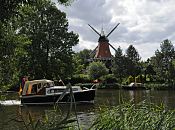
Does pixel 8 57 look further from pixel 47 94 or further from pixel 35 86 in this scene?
pixel 35 86

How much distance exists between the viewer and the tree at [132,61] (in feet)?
231

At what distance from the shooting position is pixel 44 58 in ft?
163

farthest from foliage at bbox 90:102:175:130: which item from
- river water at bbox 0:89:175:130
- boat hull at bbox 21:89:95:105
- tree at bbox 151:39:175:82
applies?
tree at bbox 151:39:175:82

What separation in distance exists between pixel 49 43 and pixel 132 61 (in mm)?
24930

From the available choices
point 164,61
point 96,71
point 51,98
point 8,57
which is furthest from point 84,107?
point 96,71

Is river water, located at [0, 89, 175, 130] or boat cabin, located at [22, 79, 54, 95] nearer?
river water, located at [0, 89, 175, 130]

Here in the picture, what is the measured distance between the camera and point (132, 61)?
72125 millimetres

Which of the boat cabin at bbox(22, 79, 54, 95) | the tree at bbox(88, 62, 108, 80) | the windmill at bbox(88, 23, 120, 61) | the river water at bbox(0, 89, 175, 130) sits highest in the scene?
the windmill at bbox(88, 23, 120, 61)

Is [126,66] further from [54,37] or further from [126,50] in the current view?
[54,37]

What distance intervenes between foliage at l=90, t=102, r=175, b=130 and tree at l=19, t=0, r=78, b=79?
42264mm

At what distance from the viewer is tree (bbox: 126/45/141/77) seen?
2773 inches

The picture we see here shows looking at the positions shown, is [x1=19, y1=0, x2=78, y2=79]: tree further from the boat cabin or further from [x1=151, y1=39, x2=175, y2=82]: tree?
[x1=151, y1=39, x2=175, y2=82]: tree

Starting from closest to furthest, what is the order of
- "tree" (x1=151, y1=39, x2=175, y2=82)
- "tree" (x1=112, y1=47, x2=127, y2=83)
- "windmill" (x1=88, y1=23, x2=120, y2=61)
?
"tree" (x1=151, y1=39, x2=175, y2=82) → "tree" (x1=112, y1=47, x2=127, y2=83) → "windmill" (x1=88, y1=23, x2=120, y2=61)

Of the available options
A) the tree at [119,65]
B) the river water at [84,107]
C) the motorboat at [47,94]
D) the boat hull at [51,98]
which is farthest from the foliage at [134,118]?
the tree at [119,65]
